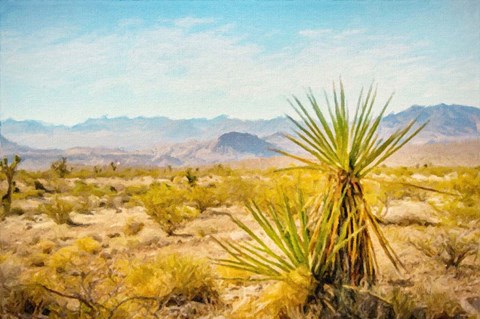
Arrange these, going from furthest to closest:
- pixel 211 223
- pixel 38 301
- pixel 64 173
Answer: pixel 64 173 → pixel 211 223 → pixel 38 301

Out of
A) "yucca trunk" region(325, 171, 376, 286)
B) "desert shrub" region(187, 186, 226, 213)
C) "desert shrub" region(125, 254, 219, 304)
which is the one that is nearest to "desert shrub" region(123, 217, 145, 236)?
"desert shrub" region(187, 186, 226, 213)

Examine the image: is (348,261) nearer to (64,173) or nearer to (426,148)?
(64,173)

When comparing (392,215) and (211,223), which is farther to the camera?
(211,223)

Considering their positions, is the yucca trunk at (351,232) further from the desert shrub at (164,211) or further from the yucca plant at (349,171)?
the desert shrub at (164,211)

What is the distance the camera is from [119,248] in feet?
27.2

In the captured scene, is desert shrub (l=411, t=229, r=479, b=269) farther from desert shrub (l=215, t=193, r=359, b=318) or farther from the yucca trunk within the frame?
desert shrub (l=215, t=193, r=359, b=318)

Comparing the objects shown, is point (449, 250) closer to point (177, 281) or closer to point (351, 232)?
point (351, 232)

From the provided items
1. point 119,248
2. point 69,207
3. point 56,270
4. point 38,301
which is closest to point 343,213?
point 38,301

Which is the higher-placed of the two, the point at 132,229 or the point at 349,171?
the point at 349,171

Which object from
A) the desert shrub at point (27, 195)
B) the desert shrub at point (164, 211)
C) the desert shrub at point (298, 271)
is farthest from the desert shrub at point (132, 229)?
the desert shrub at point (27, 195)

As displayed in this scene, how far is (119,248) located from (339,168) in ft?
18.6

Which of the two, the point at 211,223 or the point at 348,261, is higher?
the point at 348,261

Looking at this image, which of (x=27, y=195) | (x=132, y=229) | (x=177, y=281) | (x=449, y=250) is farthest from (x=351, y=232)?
(x=27, y=195)

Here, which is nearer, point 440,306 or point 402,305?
point 402,305
